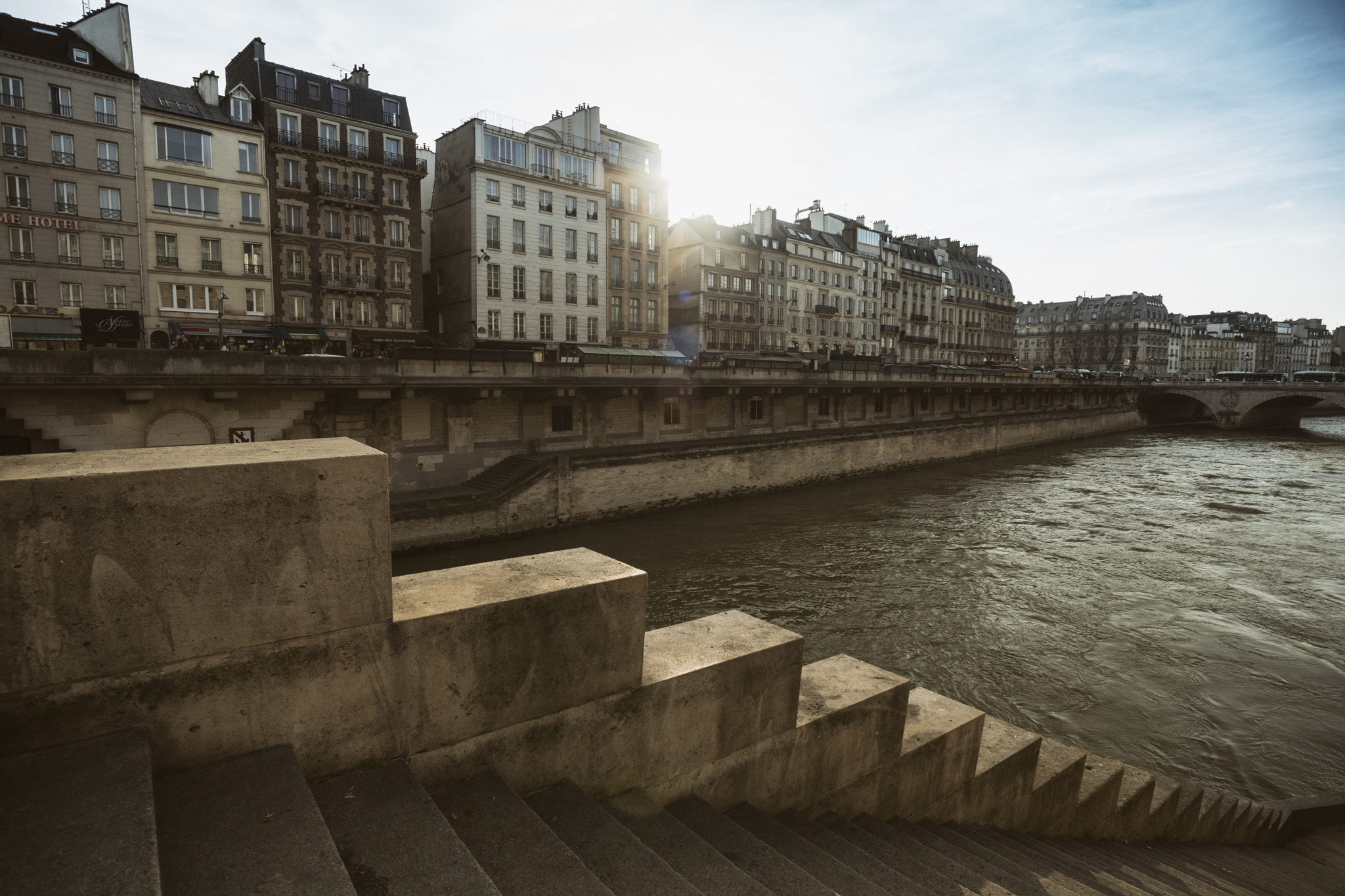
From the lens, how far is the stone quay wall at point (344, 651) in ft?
6.45

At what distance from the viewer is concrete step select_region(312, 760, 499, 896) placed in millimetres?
1920

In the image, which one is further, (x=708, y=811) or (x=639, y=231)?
(x=639, y=231)

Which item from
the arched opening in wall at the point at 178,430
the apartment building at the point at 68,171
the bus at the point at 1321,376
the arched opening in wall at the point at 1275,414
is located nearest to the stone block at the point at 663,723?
the arched opening in wall at the point at 178,430

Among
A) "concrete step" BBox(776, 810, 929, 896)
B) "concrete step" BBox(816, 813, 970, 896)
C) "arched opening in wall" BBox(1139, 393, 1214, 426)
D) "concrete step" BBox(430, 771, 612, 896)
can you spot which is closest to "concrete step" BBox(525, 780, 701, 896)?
"concrete step" BBox(430, 771, 612, 896)

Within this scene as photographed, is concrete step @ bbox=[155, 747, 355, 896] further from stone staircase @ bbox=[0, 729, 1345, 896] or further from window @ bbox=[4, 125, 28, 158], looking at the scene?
window @ bbox=[4, 125, 28, 158]

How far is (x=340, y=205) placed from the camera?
3206 centimetres

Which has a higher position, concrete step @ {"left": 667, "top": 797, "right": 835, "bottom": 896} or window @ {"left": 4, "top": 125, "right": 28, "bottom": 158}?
window @ {"left": 4, "top": 125, "right": 28, "bottom": 158}

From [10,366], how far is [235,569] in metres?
16.2

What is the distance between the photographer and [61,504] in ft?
6.29

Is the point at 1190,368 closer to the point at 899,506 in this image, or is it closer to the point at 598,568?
the point at 899,506

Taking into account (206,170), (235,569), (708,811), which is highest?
(206,170)

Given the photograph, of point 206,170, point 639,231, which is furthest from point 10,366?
point 639,231

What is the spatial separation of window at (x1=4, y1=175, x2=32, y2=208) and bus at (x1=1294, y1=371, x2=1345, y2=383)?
87.1 m

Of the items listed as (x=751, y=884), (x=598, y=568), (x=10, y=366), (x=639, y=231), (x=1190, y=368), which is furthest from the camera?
(x=1190, y=368)
